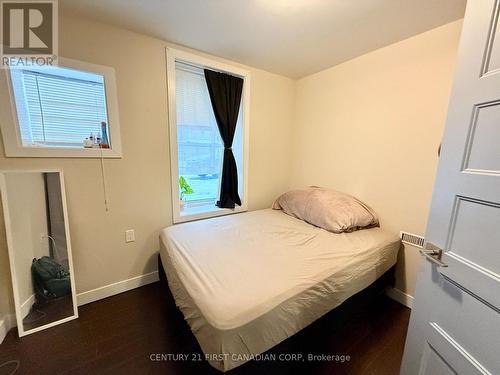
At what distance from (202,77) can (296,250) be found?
82.4 inches

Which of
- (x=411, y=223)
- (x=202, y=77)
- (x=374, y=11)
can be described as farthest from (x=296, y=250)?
(x=202, y=77)

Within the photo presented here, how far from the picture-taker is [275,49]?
Result: 2047mm

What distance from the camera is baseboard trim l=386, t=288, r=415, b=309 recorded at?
1.92 metres

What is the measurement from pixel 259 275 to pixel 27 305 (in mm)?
1879

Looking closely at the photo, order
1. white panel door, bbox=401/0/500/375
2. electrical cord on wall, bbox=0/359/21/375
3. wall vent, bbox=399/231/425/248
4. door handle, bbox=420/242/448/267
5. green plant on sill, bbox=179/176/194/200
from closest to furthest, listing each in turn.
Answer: white panel door, bbox=401/0/500/375, door handle, bbox=420/242/448/267, electrical cord on wall, bbox=0/359/21/375, wall vent, bbox=399/231/425/248, green plant on sill, bbox=179/176/194/200

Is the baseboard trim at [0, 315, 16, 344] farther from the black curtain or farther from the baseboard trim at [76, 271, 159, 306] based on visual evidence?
the black curtain

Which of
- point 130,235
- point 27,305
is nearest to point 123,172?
point 130,235

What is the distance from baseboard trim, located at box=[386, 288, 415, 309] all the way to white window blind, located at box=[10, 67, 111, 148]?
311 centimetres

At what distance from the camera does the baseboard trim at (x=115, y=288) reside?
1838 mm

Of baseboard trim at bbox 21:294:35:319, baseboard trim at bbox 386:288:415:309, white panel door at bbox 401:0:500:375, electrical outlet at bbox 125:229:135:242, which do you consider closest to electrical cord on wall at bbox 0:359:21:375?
baseboard trim at bbox 21:294:35:319

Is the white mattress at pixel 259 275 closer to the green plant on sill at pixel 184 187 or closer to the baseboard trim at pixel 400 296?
the baseboard trim at pixel 400 296

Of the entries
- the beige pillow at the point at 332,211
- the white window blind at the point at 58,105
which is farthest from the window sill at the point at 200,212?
the white window blind at the point at 58,105

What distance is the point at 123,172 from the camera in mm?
1891

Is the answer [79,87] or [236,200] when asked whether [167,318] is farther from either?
[79,87]
